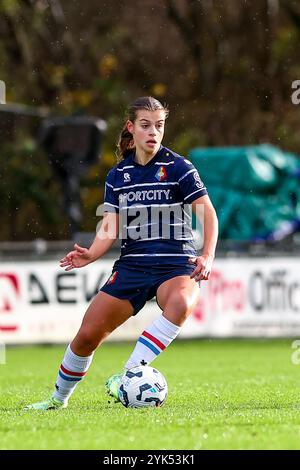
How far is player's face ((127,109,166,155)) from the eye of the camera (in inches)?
302

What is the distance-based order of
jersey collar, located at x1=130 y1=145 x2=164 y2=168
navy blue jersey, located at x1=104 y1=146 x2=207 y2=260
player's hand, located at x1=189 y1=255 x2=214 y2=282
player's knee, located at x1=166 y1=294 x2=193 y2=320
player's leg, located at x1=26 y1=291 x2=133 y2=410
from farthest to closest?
jersey collar, located at x1=130 y1=145 x2=164 y2=168, navy blue jersey, located at x1=104 y1=146 x2=207 y2=260, player's leg, located at x1=26 y1=291 x2=133 y2=410, player's knee, located at x1=166 y1=294 x2=193 y2=320, player's hand, located at x1=189 y1=255 x2=214 y2=282

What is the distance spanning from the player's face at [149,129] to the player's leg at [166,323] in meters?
0.86

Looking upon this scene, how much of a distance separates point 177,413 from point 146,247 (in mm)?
1103

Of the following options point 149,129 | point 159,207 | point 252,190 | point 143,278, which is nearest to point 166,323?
point 143,278

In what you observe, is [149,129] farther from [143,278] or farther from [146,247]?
[143,278]

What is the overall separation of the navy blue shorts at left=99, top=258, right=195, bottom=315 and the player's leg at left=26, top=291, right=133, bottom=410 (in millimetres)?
Answer: 49

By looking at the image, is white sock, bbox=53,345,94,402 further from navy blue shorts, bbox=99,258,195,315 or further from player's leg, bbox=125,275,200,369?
navy blue shorts, bbox=99,258,195,315

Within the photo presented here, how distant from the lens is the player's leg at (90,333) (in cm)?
755

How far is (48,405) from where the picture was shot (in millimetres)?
7770

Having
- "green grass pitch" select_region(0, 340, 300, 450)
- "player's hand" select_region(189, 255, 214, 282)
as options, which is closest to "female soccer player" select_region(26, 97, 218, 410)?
"player's hand" select_region(189, 255, 214, 282)

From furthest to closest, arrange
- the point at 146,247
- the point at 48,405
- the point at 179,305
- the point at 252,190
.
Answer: the point at 252,190, the point at 48,405, the point at 146,247, the point at 179,305

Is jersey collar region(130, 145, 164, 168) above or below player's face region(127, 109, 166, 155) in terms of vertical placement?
below

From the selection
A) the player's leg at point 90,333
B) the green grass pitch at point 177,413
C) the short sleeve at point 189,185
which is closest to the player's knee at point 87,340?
the player's leg at point 90,333

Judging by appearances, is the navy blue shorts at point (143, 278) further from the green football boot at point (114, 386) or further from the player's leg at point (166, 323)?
the green football boot at point (114, 386)
